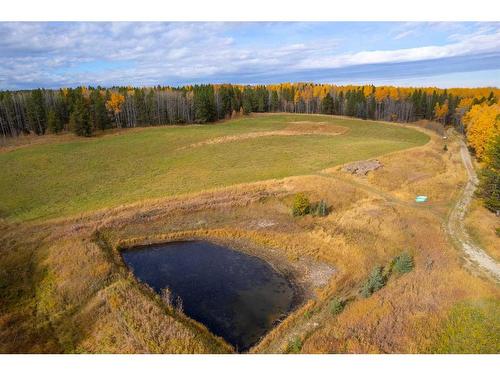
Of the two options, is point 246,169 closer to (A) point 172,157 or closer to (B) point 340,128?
(A) point 172,157

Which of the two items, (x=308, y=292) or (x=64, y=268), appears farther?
(x=64, y=268)

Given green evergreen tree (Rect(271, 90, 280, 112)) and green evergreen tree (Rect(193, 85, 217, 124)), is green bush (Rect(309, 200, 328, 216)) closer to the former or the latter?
green evergreen tree (Rect(193, 85, 217, 124))

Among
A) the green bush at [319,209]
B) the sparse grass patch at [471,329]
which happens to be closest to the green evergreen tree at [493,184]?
the green bush at [319,209]

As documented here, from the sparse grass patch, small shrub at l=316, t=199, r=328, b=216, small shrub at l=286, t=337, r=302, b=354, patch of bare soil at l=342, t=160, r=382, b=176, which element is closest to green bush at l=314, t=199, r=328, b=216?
small shrub at l=316, t=199, r=328, b=216

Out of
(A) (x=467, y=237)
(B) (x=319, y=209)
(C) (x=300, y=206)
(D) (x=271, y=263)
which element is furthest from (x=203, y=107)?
(A) (x=467, y=237)

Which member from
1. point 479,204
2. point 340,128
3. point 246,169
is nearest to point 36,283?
point 246,169

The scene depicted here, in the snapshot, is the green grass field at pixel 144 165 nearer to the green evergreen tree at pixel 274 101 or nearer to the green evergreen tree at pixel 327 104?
the green evergreen tree at pixel 327 104
